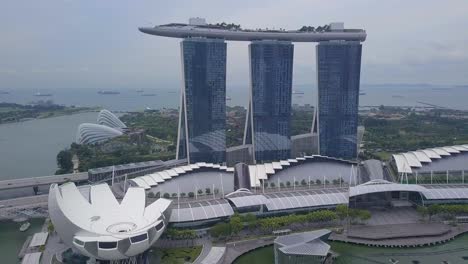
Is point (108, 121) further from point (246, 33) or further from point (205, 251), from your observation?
point (205, 251)

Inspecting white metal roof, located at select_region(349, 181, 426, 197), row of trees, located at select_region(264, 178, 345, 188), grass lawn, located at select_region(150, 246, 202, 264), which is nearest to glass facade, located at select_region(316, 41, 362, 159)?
row of trees, located at select_region(264, 178, 345, 188)

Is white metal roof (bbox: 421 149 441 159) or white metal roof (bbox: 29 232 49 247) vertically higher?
white metal roof (bbox: 421 149 441 159)

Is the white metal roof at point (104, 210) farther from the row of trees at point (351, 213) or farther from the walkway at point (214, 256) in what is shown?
the row of trees at point (351, 213)

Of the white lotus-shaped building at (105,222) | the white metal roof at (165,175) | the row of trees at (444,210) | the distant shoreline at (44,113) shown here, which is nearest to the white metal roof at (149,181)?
the white metal roof at (165,175)

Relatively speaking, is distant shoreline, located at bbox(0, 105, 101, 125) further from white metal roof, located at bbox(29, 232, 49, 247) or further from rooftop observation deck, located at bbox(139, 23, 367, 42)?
white metal roof, located at bbox(29, 232, 49, 247)

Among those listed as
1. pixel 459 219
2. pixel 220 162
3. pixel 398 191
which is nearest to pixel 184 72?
pixel 220 162

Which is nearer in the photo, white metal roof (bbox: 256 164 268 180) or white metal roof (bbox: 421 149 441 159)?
white metal roof (bbox: 256 164 268 180)

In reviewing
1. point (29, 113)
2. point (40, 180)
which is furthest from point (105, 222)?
point (29, 113)
